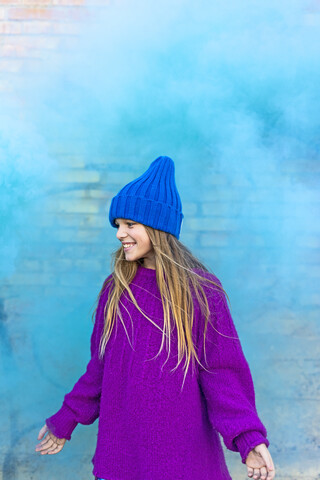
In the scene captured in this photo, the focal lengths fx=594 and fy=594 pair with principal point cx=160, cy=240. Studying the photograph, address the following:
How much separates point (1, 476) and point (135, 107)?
6.46ft

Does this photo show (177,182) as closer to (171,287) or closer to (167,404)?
(171,287)

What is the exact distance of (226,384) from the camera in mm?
2049

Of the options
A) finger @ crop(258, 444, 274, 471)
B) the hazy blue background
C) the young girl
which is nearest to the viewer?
finger @ crop(258, 444, 274, 471)

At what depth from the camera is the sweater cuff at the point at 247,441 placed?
1.90m

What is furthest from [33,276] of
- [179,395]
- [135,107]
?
[179,395]

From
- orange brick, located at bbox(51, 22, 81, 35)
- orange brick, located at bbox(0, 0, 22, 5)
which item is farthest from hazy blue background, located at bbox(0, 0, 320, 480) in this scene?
orange brick, located at bbox(0, 0, 22, 5)

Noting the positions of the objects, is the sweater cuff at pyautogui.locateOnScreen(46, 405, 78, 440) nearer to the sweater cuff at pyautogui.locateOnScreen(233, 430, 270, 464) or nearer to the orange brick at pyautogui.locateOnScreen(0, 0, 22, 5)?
the sweater cuff at pyautogui.locateOnScreen(233, 430, 270, 464)

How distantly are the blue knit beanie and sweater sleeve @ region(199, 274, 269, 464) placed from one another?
0.96ft

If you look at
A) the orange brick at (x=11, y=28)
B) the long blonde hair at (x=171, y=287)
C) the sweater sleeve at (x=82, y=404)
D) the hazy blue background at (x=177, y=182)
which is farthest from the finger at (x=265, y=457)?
the orange brick at (x=11, y=28)

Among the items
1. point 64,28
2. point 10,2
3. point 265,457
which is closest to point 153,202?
point 265,457

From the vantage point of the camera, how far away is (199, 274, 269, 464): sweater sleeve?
76.8 inches

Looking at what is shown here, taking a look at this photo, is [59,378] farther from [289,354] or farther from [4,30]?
[4,30]

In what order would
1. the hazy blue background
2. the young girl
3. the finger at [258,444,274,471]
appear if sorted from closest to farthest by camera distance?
the finger at [258,444,274,471]
the young girl
the hazy blue background

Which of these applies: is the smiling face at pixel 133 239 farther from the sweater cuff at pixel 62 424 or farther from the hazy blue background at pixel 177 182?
the hazy blue background at pixel 177 182
